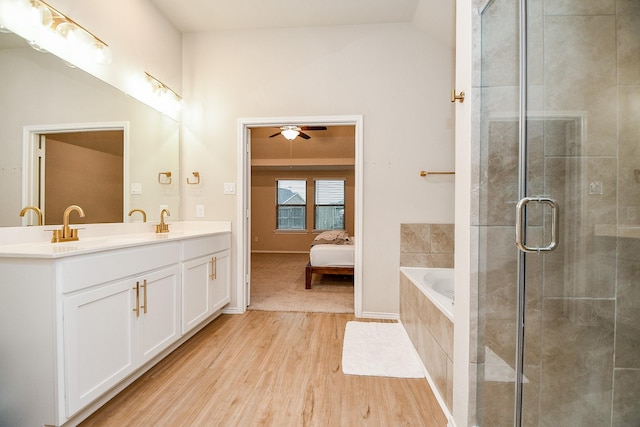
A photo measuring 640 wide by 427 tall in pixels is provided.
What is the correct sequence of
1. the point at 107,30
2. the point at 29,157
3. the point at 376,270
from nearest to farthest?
the point at 29,157 < the point at 107,30 < the point at 376,270

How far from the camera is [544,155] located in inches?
45.4

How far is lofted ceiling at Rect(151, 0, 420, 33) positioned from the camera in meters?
2.56

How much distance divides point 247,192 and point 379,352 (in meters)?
1.98

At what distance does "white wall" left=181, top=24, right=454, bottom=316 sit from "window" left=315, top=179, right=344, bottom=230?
492cm

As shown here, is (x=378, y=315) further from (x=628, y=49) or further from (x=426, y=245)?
(x=628, y=49)

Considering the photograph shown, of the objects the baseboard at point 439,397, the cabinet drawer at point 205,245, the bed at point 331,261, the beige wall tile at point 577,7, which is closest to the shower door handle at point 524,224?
the beige wall tile at point 577,7

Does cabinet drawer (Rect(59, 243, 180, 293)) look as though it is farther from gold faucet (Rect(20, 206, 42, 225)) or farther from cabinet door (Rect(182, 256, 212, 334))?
gold faucet (Rect(20, 206, 42, 225))

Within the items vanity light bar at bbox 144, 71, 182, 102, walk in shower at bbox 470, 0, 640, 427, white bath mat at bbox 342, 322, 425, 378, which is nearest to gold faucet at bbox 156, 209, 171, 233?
vanity light bar at bbox 144, 71, 182, 102

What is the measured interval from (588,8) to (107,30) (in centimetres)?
288

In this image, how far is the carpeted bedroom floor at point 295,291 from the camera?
3.17m

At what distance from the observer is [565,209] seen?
114 cm

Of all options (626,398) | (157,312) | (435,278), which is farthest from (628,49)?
(157,312)

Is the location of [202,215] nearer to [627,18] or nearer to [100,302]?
[100,302]

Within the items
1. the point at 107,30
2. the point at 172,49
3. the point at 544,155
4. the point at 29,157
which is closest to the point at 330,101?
the point at 172,49
